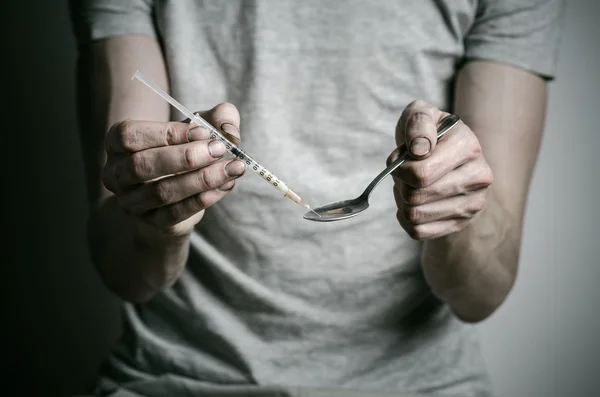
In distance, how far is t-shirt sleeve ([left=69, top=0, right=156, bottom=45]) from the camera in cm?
89

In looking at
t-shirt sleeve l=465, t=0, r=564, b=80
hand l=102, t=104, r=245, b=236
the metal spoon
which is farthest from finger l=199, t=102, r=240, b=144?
t-shirt sleeve l=465, t=0, r=564, b=80

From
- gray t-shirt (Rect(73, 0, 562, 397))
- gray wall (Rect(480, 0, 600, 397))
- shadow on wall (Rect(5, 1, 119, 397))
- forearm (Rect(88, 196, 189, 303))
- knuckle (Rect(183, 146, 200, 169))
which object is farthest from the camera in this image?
shadow on wall (Rect(5, 1, 119, 397))

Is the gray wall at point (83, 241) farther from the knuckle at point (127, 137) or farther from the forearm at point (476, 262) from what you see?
the knuckle at point (127, 137)

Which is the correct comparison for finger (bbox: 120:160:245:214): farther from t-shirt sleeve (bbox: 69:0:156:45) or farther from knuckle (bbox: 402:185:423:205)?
t-shirt sleeve (bbox: 69:0:156:45)

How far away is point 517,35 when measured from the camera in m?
0.90

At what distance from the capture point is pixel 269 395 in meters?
0.83

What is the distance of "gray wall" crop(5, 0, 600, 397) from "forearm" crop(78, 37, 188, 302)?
0.49 meters

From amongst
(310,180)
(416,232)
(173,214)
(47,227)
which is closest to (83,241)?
(47,227)

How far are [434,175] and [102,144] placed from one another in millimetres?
515

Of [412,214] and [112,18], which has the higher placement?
[112,18]

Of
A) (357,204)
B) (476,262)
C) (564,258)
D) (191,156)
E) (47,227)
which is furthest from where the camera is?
(47,227)

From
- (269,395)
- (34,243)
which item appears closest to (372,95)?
(269,395)

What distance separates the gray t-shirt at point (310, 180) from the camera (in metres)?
0.89

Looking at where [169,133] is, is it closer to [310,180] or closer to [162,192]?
[162,192]
